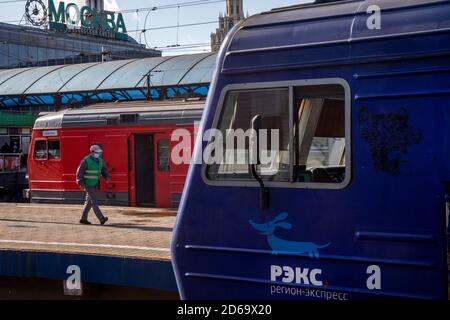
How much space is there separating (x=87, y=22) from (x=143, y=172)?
189ft

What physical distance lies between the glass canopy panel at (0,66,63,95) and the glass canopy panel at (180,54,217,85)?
37.1 feet

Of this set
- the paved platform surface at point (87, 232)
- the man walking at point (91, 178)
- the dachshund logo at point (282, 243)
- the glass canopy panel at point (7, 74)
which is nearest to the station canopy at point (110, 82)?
the glass canopy panel at point (7, 74)

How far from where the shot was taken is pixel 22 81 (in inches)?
1550

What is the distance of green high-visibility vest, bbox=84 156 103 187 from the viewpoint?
11820mm

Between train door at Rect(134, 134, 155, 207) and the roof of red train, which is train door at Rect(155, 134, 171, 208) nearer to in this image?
train door at Rect(134, 134, 155, 207)

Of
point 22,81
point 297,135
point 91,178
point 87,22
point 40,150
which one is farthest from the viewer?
point 87,22

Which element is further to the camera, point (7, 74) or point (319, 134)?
point (7, 74)

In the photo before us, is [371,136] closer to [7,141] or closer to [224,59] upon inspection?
[224,59]

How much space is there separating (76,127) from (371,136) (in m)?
14.1

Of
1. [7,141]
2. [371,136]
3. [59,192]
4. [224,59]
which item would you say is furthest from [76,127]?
[7,141]

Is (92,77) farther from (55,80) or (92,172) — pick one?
(92,172)

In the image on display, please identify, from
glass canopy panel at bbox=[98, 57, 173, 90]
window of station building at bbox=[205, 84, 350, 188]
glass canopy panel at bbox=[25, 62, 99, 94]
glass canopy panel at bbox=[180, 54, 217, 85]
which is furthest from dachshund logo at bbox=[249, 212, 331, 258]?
glass canopy panel at bbox=[25, 62, 99, 94]

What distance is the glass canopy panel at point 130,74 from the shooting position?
3489 centimetres

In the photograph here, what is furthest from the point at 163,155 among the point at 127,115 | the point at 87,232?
the point at 87,232
